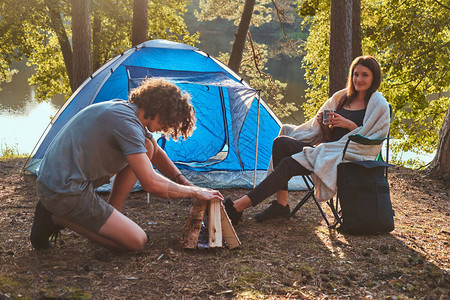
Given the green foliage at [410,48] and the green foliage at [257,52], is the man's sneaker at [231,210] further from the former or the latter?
the green foliage at [257,52]

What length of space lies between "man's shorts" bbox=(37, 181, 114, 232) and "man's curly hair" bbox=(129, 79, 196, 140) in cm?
53

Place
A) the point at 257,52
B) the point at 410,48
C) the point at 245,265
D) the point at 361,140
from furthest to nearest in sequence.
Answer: the point at 257,52 < the point at 410,48 < the point at 361,140 < the point at 245,265

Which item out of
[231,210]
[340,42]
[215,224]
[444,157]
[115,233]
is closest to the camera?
[115,233]

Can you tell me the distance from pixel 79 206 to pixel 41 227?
1.20ft

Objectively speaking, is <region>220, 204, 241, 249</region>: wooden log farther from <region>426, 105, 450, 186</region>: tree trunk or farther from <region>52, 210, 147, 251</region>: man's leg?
<region>426, 105, 450, 186</region>: tree trunk

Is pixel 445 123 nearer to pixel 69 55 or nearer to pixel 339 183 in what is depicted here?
pixel 339 183

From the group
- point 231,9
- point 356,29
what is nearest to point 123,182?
point 356,29

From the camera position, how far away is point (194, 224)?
2.78 meters

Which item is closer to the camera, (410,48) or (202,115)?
(202,115)

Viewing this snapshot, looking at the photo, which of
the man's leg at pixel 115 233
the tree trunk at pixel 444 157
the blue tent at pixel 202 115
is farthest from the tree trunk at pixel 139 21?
the man's leg at pixel 115 233

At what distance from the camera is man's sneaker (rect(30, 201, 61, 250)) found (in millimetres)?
2553

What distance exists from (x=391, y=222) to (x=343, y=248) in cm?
48

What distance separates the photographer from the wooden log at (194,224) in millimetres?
2754

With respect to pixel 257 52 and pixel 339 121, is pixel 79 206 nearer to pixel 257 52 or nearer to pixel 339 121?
pixel 339 121
